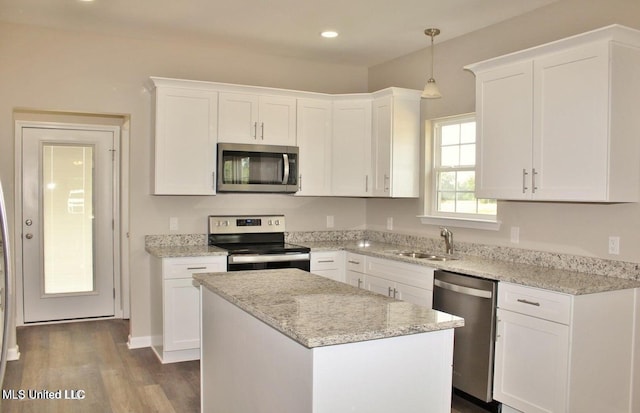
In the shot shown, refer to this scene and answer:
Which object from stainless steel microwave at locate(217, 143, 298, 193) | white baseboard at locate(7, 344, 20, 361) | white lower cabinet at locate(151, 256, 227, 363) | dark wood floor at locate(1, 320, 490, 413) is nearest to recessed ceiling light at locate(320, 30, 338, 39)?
stainless steel microwave at locate(217, 143, 298, 193)

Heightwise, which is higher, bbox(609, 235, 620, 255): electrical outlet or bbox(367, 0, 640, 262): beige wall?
bbox(367, 0, 640, 262): beige wall

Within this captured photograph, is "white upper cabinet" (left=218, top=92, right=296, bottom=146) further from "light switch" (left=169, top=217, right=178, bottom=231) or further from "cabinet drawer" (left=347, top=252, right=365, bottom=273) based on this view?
"cabinet drawer" (left=347, top=252, right=365, bottom=273)

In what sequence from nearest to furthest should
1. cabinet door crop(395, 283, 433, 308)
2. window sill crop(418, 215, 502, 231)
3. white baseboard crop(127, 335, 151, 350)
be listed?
1. cabinet door crop(395, 283, 433, 308)
2. window sill crop(418, 215, 502, 231)
3. white baseboard crop(127, 335, 151, 350)

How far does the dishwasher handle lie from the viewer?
3.26 m

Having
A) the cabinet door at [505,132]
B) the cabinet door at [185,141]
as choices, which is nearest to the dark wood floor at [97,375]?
the cabinet door at [185,141]

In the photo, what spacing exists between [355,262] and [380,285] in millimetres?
431

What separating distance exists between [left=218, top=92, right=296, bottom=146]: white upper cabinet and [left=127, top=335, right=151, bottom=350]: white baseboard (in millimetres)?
1861

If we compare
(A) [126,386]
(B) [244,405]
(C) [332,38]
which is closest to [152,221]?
(A) [126,386]

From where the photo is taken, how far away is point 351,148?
197 inches

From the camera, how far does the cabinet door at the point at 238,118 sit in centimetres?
456

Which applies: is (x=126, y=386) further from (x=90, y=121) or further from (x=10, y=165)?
(x=90, y=121)

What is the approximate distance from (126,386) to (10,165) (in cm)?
197

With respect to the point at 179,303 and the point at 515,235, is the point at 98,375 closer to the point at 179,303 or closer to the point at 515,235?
the point at 179,303

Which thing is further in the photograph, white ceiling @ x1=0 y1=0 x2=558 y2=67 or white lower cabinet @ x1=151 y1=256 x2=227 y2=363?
white lower cabinet @ x1=151 y1=256 x2=227 y2=363
